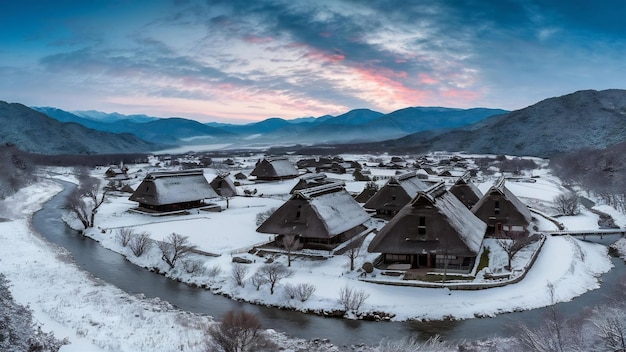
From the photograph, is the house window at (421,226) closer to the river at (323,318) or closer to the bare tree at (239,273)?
the river at (323,318)

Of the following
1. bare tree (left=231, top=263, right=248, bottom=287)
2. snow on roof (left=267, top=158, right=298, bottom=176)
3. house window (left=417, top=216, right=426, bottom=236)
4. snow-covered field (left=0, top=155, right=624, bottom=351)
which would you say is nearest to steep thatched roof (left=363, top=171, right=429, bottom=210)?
snow-covered field (left=0, top=155, right=624, bottom=351)

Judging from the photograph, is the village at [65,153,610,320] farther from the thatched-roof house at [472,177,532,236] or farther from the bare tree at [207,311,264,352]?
the bare tree at [207,311,264,352]

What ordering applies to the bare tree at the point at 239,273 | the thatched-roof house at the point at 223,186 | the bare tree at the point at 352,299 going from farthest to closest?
the thatched-roof house at the point at 223,186, the bare tree at the point at 239,273, the bare tree at the point at 352,299

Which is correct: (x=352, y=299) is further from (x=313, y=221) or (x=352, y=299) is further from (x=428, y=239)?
(x=313, y=221)

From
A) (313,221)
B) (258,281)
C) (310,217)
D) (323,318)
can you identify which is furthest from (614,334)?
(310,217)

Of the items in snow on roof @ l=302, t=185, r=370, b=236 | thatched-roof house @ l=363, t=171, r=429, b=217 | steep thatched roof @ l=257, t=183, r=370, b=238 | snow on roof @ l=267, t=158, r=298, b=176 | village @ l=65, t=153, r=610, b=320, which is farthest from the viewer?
snow on roof @ l=267, t=158, r=298, b=176

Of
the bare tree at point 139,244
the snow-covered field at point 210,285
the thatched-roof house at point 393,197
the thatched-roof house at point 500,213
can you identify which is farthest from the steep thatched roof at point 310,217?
the thatched-roof house at point 500,213

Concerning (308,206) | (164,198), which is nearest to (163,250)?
→ (308,206)
